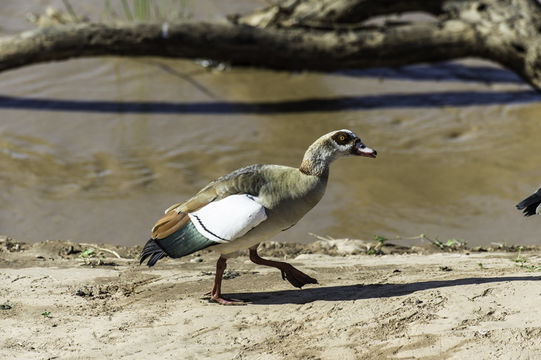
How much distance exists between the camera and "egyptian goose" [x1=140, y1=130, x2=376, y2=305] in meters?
4.41

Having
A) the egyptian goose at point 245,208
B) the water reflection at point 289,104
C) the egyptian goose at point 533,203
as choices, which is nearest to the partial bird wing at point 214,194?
the egyptian goose at point 245,208

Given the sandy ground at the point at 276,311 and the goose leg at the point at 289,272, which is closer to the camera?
the sandy ground at the point at 276,311

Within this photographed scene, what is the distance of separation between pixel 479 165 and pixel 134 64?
5096 millimetres

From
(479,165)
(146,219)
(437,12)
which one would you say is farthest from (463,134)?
(146,219)

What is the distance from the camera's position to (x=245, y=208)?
440 cm

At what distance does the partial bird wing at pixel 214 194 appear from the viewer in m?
4.55

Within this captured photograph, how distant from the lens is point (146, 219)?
7.22 meters

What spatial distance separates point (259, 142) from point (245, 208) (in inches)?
177

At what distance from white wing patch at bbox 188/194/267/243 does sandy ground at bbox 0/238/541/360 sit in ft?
1.73

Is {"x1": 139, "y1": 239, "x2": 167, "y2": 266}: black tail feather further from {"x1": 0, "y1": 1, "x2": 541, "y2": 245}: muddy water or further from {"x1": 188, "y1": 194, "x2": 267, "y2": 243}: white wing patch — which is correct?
{"x1": 0, "y1": 1, "x2": 541, "y2": 245}: muddy water

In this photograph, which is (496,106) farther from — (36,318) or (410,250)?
(36,318)

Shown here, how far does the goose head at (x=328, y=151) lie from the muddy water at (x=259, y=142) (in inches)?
98.6

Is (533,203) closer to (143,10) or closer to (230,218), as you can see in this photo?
(230,218)

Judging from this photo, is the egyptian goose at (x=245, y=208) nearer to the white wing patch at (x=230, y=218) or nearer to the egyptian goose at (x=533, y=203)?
the white wing patch at (x=230, y=218)
